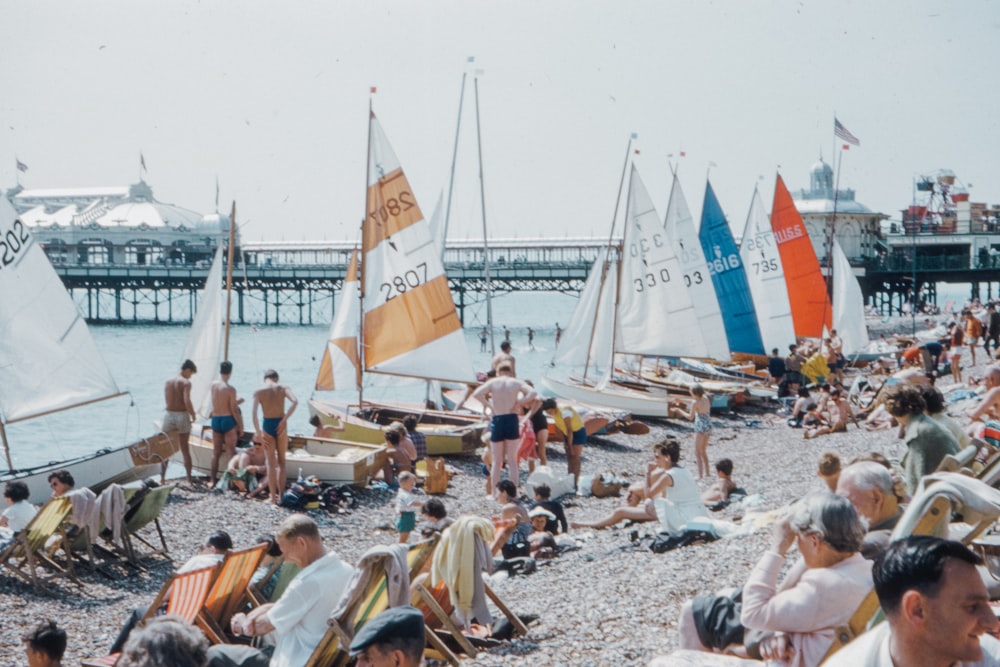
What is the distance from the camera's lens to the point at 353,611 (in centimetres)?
468

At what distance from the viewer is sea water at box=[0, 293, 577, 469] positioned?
24516 mm

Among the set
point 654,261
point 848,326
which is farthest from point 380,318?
point 848,326

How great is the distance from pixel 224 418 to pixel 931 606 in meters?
10.7

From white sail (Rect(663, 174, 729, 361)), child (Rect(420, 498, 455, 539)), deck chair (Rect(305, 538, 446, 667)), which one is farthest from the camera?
white sail (Rect(663, 174, 729, 361))

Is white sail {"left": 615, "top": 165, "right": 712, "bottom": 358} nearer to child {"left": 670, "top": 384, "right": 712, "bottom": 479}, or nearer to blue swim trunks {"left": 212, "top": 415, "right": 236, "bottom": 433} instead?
child {"left": 670, "top": 384, "right": 712, "bottom": 479}

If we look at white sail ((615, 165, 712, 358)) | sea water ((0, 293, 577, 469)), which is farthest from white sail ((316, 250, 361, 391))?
white sail ((615, 165, 712, 358))

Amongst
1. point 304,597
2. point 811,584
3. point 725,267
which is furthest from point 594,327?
point 811,584

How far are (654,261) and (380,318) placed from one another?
878 centimetres

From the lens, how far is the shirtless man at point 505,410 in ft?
36.5

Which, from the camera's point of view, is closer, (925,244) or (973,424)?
(973,424)

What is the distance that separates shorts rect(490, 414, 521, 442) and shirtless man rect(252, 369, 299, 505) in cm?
203

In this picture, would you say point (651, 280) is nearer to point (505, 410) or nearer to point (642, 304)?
point (642, 304)

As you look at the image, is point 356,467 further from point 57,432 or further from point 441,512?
point 57,432

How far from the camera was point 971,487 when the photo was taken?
3361mm
